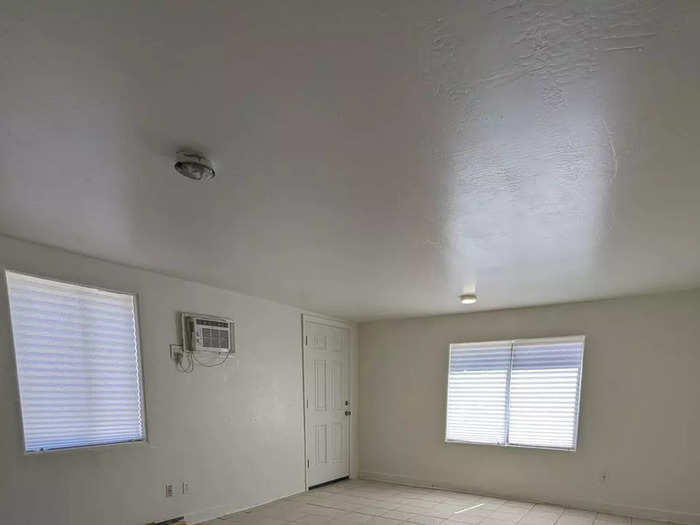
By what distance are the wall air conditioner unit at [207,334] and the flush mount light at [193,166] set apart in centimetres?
256

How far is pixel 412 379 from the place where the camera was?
602 cm

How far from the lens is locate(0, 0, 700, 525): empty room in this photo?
111cm

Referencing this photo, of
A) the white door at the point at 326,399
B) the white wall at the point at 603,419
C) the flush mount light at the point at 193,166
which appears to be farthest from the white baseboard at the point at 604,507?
the flush mount light at the point at 193,166

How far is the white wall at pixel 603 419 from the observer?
4.20m

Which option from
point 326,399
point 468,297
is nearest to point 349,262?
point 468,297

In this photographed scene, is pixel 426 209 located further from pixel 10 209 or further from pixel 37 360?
pixel 37 360

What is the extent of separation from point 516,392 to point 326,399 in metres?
2.60

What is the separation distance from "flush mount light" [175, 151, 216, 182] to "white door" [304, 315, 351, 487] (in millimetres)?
4046

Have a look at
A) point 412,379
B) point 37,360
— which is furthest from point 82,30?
point 412,379

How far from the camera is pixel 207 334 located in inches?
161

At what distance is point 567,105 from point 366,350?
5.59 metres

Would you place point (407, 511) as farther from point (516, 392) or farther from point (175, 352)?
point (175, 352)

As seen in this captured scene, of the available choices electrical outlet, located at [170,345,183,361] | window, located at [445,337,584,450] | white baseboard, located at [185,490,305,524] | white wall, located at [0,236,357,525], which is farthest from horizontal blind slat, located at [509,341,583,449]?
electrical outlet, located at [170,345,183,361]

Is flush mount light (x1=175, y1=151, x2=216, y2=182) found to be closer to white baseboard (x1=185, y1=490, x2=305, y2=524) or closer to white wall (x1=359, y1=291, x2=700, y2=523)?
white baseboard (x1=185, y1=490, x2=305, y2=524)
